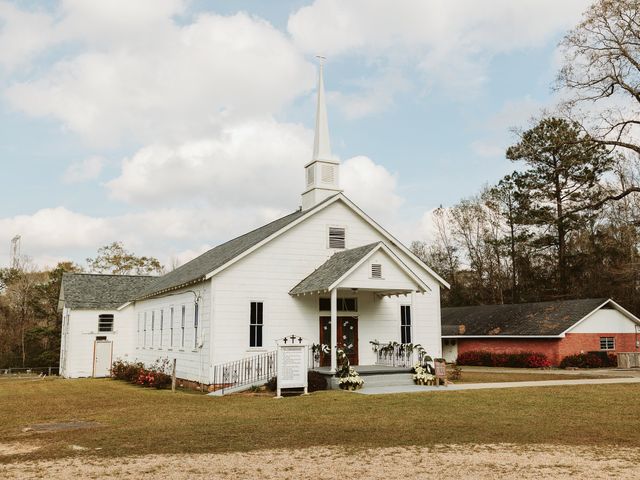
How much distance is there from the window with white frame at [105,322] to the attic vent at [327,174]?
16833mm

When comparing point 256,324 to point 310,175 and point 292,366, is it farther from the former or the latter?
point 310,175

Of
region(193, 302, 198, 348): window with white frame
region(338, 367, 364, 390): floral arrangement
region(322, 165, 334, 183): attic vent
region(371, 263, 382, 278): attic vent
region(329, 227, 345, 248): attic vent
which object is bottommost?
region(338, 367, 364, 390): floral arrangement

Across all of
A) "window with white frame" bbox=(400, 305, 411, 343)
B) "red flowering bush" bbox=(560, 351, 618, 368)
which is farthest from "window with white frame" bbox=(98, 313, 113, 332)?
"red flowering bush" bbox=(560, 351, 618, 368)

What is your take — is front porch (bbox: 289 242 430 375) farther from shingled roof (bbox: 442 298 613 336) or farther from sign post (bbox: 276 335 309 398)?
shingled roof (bbox: 442 298 613 336)

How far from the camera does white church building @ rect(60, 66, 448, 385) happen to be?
74.2 feet

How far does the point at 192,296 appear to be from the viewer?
25719 millimetres

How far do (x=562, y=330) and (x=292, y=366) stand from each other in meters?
23.7

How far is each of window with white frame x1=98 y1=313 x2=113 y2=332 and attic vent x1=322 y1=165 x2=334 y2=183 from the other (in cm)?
1683

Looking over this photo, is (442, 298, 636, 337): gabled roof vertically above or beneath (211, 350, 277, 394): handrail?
above

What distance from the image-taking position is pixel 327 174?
2730 centimetres

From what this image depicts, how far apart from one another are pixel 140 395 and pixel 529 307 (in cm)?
2927

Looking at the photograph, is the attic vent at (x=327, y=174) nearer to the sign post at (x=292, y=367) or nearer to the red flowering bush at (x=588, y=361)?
the sign post at (x=292, y=367)

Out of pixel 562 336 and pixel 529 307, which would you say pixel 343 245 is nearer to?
pixel 562 336

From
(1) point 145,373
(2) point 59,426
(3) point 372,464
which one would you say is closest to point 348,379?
(2) point 59,426
